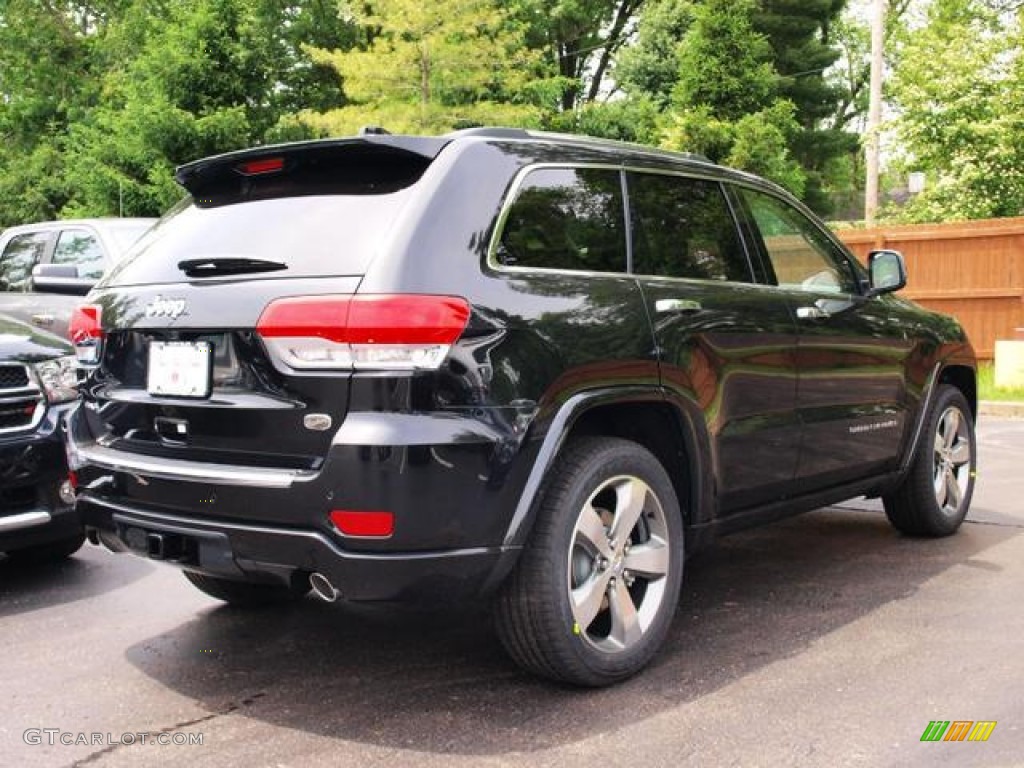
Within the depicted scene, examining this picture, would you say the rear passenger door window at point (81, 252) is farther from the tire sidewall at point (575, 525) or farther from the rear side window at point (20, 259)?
the tire sidewall at point (575, 525)

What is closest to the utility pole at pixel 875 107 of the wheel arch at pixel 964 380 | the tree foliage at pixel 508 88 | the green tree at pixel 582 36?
the tree foliage at pixel 508 88

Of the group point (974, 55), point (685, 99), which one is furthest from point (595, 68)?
point (974, 55)

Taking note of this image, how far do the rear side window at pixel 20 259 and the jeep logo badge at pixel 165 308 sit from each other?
6112mm

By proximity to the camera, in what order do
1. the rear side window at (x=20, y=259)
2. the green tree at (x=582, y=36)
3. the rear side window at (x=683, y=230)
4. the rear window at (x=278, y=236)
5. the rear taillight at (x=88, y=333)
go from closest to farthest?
the rear window at (x=278, y=236) < the rear taillight at (x=88, y=333) < the rear side window at (x=683, y=230) < the rear side window at (x=20, y=259) < the green tree at (x=582, y=36)

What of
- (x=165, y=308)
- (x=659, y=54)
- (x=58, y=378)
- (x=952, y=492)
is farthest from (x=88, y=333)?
(x=659, y=54)

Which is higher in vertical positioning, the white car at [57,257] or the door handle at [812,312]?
the white car at [57,257]

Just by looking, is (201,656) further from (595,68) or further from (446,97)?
(595,68)

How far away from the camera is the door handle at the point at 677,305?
3.73 meters

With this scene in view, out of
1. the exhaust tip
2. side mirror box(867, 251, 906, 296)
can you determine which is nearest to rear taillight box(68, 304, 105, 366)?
the exhaust tip

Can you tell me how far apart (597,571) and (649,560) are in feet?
0.83

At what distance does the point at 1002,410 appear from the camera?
11352 millimetres

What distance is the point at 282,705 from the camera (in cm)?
344

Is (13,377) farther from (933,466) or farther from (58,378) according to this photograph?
(933,466)

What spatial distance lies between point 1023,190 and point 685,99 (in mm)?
7791
